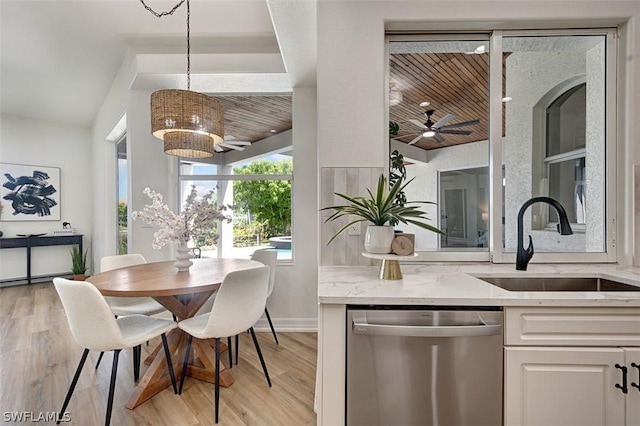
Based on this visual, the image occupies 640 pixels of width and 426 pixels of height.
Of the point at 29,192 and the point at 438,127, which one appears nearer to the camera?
the point at 438,127

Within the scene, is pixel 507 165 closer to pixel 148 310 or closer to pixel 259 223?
pixel 259 223

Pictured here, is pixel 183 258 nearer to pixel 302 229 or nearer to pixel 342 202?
pixel 302 229

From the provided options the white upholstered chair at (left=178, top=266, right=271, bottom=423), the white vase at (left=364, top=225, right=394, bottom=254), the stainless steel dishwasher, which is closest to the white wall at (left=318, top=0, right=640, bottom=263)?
the white vase at (left=364, top=225, right=394, bottom=254)

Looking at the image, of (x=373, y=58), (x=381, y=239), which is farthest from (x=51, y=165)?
(x=381, y=239)

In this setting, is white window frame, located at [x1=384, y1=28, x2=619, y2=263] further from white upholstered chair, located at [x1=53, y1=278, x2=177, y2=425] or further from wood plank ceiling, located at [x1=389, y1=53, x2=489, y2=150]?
white upholstered chair, located at [x1=53, y1=278, x2=177, y2=425]

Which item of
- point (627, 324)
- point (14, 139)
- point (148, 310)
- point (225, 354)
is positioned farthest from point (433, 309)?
point (14, 139)

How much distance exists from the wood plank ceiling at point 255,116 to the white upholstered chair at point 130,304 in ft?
5.04

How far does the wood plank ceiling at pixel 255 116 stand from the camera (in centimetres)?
323

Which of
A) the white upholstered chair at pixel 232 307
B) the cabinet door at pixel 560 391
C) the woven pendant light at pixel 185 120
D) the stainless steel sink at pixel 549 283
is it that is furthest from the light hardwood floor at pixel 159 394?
the woven pendant light at pixel 185 120

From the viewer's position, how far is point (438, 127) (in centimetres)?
257

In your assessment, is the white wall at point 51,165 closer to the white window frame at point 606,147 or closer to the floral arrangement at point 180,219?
the floral arrangement at point 180,219

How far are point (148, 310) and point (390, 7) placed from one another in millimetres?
2788

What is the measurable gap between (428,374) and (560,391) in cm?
52

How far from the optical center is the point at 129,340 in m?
1.63
